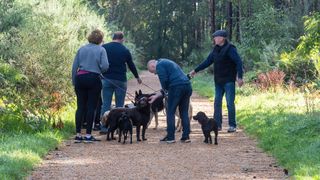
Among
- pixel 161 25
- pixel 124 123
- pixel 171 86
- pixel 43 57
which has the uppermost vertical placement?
pixel 161 25

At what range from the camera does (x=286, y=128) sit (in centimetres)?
1182

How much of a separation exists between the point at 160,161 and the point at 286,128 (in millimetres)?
3402

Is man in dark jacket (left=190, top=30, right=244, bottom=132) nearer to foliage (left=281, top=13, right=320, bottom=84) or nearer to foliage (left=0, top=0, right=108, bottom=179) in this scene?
foliage (left=281, top=13, right=320, bottom=84)

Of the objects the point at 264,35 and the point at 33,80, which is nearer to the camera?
the point at 33,80

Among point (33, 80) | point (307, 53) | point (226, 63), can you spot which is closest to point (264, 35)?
point (33, 80)

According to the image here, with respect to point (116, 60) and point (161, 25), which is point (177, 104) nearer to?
point (116, 60)

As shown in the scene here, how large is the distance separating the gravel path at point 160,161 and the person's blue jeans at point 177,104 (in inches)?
10.9

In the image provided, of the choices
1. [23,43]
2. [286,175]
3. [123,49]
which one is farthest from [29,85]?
[286,175]

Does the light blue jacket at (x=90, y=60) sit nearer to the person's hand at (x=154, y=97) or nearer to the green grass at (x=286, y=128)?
the person's hand at (x=154, y=97)

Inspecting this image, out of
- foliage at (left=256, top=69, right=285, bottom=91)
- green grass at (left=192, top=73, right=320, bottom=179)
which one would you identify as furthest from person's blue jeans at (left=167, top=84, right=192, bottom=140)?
foliage at (left=256, top=69, right=285, bottom=91)

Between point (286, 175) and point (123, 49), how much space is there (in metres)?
5.73

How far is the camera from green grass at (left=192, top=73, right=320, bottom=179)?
8641mm

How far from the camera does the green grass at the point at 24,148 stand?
8062 millimetres

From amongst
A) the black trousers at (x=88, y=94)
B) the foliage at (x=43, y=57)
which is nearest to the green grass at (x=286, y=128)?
the black trousers at (x=88, y=94)
